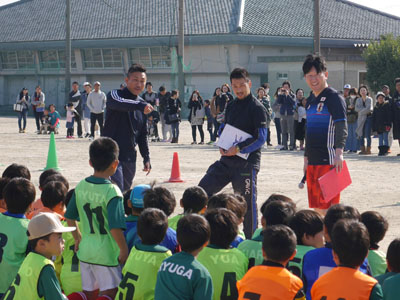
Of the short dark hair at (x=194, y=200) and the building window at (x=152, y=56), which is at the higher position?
the building window at (x=152, y=56)

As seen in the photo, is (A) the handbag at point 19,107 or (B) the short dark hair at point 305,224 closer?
(B) the short dark hair at point 305,224

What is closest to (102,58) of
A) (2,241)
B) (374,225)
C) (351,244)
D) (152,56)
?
(152,56)

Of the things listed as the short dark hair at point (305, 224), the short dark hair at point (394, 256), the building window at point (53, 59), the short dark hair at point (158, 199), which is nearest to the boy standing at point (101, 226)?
the short dark hair at point (158, 199)

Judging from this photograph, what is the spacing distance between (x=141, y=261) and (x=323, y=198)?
9.14ft

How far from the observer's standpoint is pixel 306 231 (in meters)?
5.16

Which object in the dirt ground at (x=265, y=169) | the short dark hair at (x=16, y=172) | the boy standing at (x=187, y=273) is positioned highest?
the short dark hair at (x=16, y=172)

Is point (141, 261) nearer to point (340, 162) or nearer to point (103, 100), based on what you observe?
point (340, 162)

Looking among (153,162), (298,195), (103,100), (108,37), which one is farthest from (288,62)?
(298,195)

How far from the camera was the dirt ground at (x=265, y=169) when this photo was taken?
37.7ft

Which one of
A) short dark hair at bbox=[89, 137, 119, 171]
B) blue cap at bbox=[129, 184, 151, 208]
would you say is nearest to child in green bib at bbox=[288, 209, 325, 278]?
blue cap at bbox=[129, 184, 151, 208]

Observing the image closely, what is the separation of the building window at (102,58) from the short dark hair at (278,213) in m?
52.6

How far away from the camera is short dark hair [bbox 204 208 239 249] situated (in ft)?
16.4

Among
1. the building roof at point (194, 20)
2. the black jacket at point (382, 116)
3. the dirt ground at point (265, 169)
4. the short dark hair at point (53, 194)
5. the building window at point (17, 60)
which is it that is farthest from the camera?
the building window at point (17, 60)

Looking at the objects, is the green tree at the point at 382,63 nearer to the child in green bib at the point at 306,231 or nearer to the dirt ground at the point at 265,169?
the dirt ground at the point at 265,169
